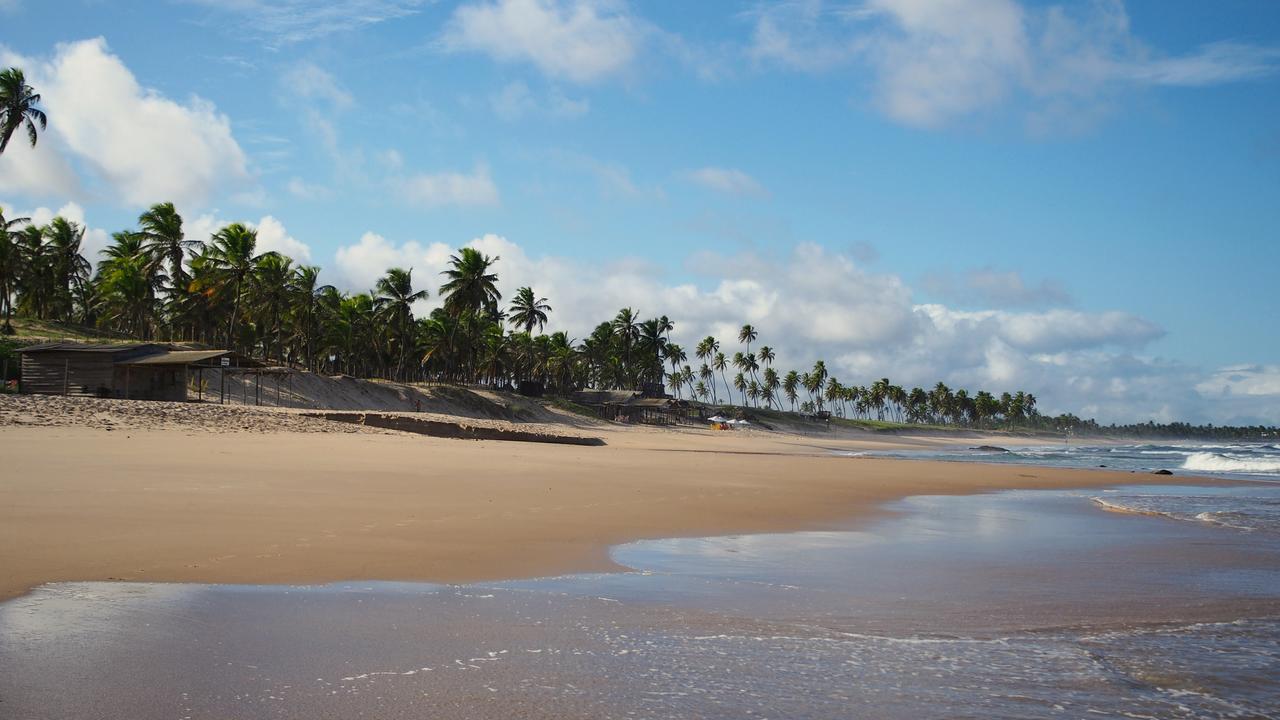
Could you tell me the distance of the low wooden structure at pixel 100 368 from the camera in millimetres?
33781

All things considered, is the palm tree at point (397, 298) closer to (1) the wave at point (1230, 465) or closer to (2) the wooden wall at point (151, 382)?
(2) the wooden wall at point (151, 382)

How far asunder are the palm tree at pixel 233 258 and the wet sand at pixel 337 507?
3697 cm

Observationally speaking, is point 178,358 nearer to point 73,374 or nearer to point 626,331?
point 73,374

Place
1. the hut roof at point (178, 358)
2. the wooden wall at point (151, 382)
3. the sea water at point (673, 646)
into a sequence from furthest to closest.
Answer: the wooden wall at point (151, 382), the hut roof at point (178, 358), the sea water at point (673, 646)

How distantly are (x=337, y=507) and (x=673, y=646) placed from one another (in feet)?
22.1

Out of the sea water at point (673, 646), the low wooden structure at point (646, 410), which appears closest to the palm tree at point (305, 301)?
the low wooden structure at point (646, 410)

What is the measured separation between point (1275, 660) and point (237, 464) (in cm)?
1473

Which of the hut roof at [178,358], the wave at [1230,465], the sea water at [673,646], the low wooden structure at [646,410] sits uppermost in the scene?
the hut roof at [178,358]

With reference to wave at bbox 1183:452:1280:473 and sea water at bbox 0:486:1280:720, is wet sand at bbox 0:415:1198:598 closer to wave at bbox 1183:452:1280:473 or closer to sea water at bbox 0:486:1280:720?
sea water at bbox 0:486:1280:720

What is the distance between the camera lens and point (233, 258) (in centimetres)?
5412

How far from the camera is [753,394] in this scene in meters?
162

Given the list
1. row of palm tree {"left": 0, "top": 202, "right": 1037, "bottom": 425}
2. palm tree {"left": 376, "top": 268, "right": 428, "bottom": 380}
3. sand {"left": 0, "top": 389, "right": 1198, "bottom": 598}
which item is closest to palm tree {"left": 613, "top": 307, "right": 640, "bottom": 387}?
row of palm tree {"left": 0, "top": 202, "right": 1037, "bottom": 425}

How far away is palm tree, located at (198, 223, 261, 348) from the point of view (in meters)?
54.3

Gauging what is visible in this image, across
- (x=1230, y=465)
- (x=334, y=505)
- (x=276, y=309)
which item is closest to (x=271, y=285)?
(x=276, y=309)
